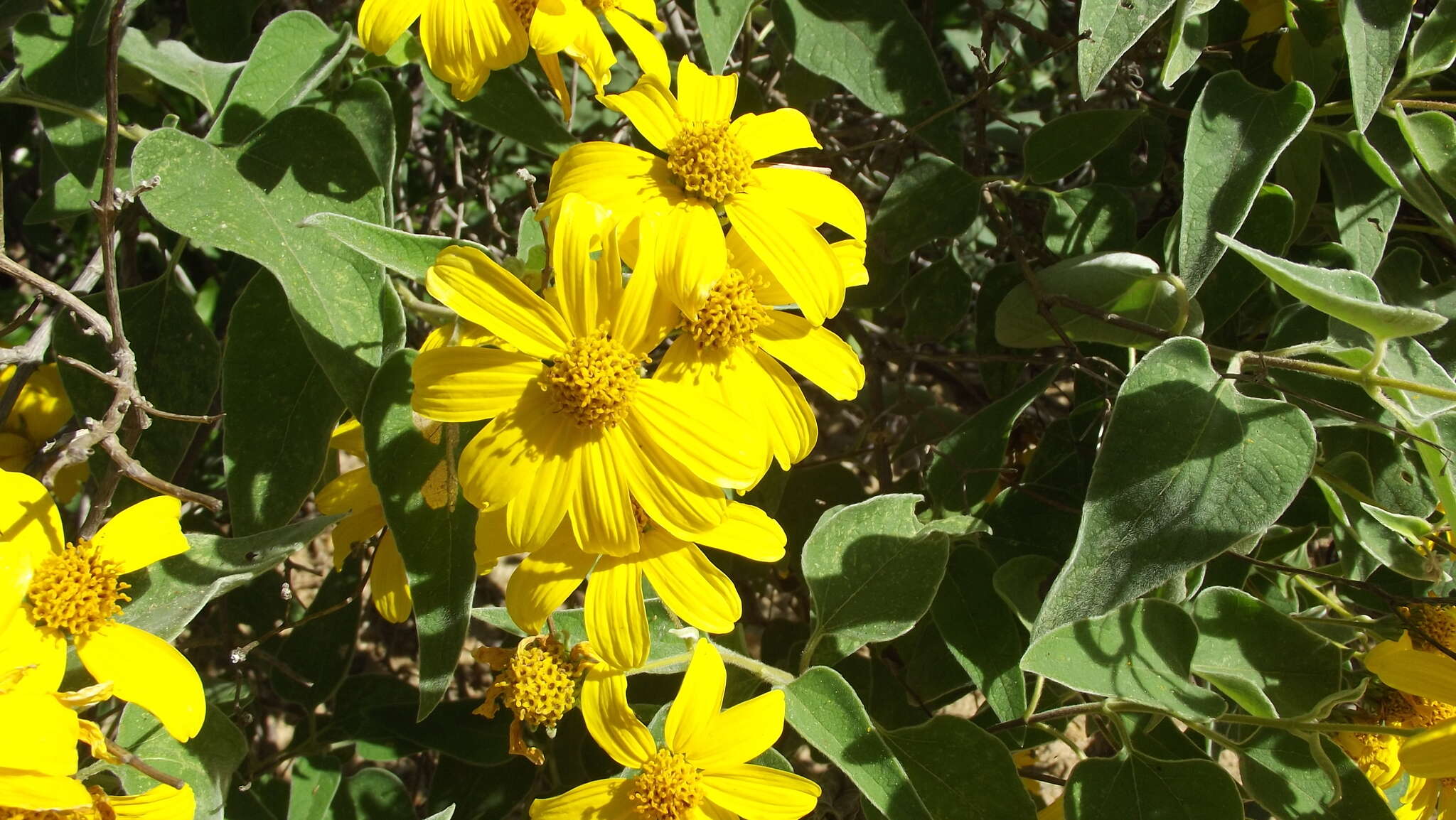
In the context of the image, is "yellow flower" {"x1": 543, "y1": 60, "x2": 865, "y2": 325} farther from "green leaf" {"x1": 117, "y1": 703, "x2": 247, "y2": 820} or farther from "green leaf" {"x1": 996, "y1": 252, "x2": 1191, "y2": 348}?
"green leaf" {"x1": 117, "y1": 703, "x2": 247, "y2": 820}

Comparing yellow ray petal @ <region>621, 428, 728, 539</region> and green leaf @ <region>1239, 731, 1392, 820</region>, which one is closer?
yellow ray petal @ <region>621, 428, 728, 539</region>

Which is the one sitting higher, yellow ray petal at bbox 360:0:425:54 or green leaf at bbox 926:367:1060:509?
yellow ray petal at bbox 360:0:425:54

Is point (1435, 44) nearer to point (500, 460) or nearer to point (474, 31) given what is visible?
point (474, 31)

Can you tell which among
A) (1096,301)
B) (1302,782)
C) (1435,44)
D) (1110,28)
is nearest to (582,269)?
(1110,28)

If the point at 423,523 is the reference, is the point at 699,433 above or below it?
above

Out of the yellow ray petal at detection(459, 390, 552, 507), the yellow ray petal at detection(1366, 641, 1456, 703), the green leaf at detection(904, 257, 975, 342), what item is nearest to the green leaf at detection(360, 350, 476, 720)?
the yellow ray petal at detection(459, 390, 552, 507)

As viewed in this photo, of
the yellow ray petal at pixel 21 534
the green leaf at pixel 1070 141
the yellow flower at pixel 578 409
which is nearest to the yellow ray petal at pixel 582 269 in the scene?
the yellow flower at pixel 578 409

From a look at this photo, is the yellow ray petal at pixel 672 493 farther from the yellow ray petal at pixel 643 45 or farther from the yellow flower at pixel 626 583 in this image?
the yellow ray petal at pixel 643 45

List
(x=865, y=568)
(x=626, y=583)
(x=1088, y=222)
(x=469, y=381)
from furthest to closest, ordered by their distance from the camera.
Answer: (x=1088, y=222) → (x=865, y=568) → (x=626, y=583) → (x=469, y=381)
